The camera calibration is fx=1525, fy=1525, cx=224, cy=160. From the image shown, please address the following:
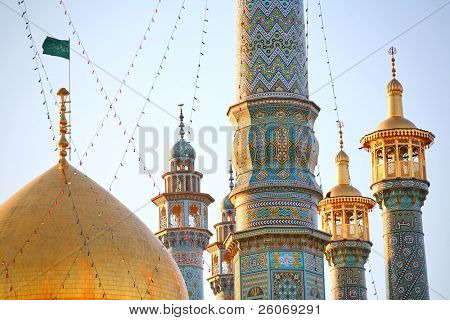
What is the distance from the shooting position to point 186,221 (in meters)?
37.8

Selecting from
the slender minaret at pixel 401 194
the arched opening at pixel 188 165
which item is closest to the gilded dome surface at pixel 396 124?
the slender minaret at pixel 401 194

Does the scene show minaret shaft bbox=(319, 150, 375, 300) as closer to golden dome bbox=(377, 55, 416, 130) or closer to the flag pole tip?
golden dome bbox=(377, 55, 416, 130)

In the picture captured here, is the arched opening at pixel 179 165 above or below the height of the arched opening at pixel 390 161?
above

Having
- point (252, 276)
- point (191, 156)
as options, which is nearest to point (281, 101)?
point (252, 276)

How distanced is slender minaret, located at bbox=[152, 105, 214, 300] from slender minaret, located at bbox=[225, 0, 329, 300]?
13621mm

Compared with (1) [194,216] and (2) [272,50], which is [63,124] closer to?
(2) [272,50]

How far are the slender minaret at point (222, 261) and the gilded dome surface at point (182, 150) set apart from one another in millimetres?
1137

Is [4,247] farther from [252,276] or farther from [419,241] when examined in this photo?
[419,241]

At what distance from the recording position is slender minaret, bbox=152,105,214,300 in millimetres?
37594

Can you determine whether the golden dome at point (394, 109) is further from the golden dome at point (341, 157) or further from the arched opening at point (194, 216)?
the arched opening at point (194, 216)

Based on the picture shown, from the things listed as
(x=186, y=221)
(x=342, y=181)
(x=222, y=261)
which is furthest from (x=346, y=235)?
(x=222, y=261)

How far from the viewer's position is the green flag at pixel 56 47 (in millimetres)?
23812

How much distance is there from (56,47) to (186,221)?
14226 mm

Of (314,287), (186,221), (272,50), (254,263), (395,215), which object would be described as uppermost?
(186,221)
